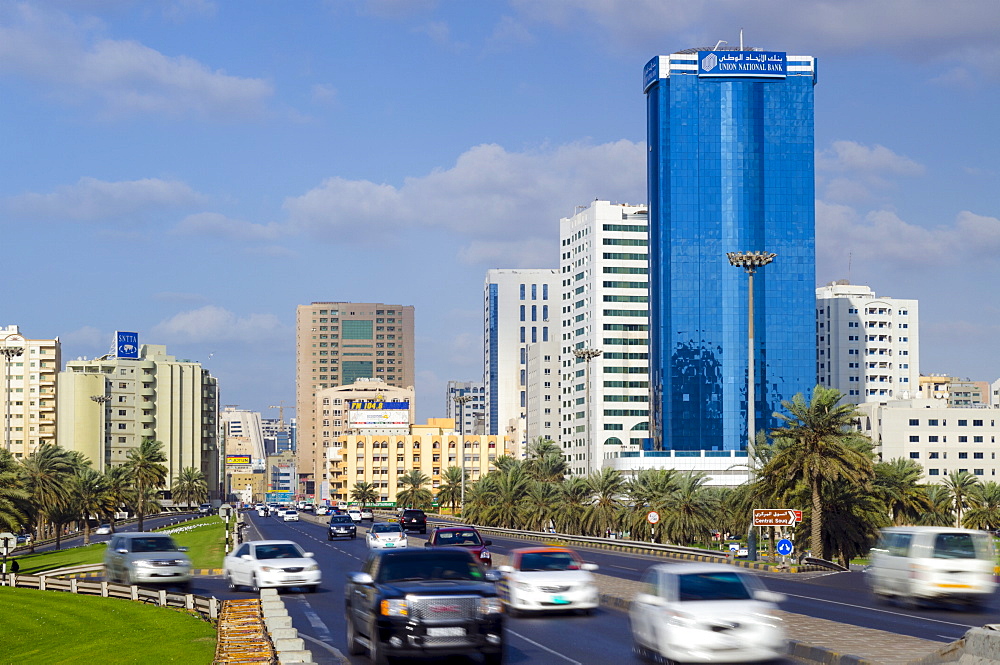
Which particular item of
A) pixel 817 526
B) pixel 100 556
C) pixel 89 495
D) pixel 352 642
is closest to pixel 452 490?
pixel 89 495

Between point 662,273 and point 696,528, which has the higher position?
point 662,273

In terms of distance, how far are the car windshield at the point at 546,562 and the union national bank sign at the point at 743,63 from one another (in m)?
152

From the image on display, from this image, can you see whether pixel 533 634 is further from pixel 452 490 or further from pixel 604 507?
pixel 452 490

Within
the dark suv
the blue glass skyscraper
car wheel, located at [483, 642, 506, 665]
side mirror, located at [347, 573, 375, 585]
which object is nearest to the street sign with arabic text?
side mirror, located at [347, 573, 375, 585]

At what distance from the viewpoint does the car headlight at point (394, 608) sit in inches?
682

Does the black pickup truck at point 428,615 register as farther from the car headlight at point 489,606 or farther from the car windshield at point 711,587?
the car windshield at point 711,587

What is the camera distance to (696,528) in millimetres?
71000

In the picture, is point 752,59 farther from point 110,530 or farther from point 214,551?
point 214,551

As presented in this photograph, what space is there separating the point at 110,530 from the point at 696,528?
217 ft

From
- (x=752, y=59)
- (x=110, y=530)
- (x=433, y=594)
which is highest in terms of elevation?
(x=752, y=59)

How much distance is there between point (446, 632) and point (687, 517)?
55513 mm

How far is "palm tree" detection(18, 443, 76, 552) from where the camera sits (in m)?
90.6

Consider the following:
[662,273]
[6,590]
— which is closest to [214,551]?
[6,590]

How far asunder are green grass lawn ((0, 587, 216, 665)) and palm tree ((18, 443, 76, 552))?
1951 inches
